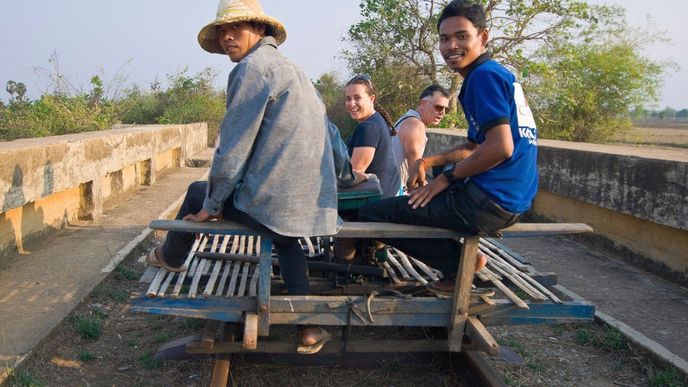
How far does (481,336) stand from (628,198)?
3754 mm

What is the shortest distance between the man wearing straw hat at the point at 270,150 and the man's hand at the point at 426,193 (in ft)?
1.21

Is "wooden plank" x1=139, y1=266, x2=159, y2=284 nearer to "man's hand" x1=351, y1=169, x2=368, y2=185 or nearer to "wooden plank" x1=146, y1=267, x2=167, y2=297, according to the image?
"wooden plank" x1=146, y1=267, x2=167, y2=297

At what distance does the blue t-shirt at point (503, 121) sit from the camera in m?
2.55

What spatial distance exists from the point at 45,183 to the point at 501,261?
3724 millimetres

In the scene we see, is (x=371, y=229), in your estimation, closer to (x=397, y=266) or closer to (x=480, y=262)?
(x=480, y=262)

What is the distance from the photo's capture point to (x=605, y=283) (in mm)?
5254

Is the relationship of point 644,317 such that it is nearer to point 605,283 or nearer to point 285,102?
point 605,283

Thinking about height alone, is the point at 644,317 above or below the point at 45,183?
below

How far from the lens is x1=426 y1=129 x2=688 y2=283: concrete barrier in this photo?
5152mm

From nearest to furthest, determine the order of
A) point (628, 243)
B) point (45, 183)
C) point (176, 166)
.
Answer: point (45, 183) < point (628, 243) < point (176, 166)

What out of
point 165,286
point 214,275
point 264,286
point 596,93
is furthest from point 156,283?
point 596,93

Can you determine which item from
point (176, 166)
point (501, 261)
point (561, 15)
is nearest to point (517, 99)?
point (501, 261)

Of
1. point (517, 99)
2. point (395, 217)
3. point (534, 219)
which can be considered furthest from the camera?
point (534, 219)

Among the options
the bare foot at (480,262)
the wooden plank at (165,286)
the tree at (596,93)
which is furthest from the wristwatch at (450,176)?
the tree at (596,93)
